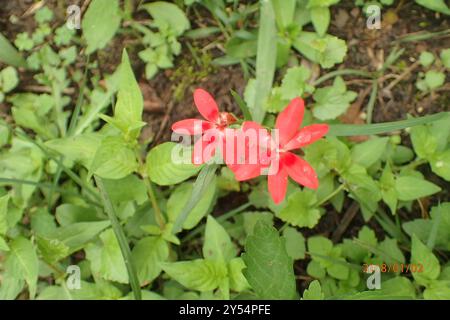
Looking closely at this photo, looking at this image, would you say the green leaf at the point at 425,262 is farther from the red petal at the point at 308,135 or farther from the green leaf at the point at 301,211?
the red petal at the point at 308,135

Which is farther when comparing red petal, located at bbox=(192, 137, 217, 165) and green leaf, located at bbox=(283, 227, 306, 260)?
green leaf, located at bbox=(283, 227, 306, 260)

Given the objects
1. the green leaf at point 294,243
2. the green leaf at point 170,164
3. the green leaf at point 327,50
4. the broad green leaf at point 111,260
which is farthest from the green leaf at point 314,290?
the green leaf at point 327,50

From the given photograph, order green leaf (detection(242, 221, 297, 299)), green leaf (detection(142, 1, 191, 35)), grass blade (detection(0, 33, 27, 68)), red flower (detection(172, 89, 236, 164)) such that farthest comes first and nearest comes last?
green leaf (detection(142, 1, 191, 35)) → grass blade (detection(0, 33, 27, 68)) → red flower (detection(172, 89, 236, 164)) → green leaf (detection(242, 221, 297, 299))

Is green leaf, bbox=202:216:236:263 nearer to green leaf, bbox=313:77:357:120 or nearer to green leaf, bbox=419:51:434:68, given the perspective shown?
green leaf, bbox=313:77:357:120

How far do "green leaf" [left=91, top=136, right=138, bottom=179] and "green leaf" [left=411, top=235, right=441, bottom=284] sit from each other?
0.89 metres

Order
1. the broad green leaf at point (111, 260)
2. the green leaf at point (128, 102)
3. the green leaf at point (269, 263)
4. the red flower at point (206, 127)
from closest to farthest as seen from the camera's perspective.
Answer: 1. the green leaf at point (269, 263)
2. the red flower at point (206, 127)
3. the green leaf at point (128, 102)
4. the broad green leaf at point (111, 260)

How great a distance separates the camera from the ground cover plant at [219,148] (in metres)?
1.45

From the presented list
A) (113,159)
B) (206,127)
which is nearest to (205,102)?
(206,127)

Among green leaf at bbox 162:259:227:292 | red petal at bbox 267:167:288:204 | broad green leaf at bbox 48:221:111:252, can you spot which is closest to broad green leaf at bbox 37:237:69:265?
broad green leaf at bbox 48:221:111:252

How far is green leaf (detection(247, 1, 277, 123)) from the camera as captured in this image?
70.8 inches

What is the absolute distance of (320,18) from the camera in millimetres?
1900

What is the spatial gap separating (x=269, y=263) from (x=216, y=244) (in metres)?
0.46

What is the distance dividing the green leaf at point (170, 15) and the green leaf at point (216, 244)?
869 mm

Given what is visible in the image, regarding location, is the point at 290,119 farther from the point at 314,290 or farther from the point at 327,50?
the point at 327,50
